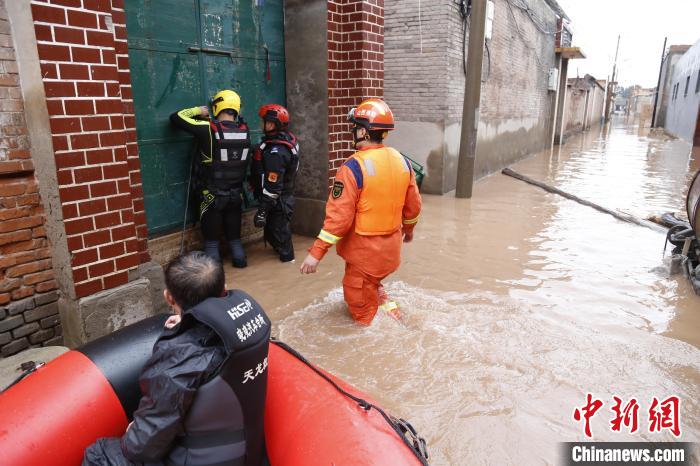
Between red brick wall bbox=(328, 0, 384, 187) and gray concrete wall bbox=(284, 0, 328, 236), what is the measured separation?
0.08 meters

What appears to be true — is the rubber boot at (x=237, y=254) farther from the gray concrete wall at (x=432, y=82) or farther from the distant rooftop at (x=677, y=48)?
the distant rooftop at (x=677, y=48)

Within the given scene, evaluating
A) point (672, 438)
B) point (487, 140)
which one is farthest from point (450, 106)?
point (672, 438)

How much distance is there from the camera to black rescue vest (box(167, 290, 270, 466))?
5.31ft

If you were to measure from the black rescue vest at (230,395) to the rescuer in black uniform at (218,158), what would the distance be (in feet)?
9.27

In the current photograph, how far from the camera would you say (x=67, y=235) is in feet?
9.66

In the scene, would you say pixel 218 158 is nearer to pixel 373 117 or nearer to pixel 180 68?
pixel 180 68

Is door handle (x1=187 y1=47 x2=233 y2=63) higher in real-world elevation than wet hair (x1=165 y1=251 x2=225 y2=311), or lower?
higher

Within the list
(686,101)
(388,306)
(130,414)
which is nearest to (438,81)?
(388,306)

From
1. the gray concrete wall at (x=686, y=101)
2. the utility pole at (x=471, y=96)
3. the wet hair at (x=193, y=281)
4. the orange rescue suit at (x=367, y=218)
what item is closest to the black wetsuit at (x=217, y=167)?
the orange rescue suit at (x=367, y=218)

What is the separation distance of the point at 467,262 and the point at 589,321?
5.59 ft

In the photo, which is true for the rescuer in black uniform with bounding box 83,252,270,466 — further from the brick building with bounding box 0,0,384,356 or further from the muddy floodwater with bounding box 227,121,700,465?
the brick building with bounding box 0,0,384,356

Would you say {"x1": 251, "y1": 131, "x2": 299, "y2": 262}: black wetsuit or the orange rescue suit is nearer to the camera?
the orange rescue suit

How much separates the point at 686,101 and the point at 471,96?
2405 centimetres

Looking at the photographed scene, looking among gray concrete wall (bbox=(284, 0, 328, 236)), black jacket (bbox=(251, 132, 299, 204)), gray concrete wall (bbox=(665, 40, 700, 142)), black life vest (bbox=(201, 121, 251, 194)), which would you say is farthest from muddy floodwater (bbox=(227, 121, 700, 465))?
gray concrete wall (bbox=(665, 40, 700, 142))
